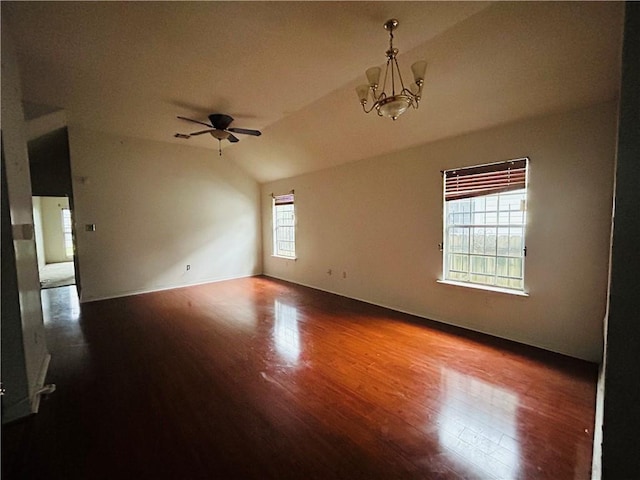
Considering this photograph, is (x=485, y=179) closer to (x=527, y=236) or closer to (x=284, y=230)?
(x=527, y=236)

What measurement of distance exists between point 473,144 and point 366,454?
3.32 meters

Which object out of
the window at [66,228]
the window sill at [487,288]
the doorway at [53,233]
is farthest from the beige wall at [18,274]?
the window at [66,228]

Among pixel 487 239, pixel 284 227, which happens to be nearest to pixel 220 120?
pixel 284 227

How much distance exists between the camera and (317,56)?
259cm

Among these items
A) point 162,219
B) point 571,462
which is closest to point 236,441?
point 571,462

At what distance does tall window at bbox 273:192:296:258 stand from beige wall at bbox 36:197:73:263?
313 inches

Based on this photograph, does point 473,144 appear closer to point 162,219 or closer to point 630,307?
point 630,307

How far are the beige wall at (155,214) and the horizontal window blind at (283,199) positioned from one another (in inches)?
25.3

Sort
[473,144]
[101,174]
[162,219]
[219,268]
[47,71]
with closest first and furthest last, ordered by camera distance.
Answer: [47,71]
[473,144]
[101,174]
[162,219]
[219,268]

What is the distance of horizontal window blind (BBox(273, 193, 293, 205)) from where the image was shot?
6293 mm

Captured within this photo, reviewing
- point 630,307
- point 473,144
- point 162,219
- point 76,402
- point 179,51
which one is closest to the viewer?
point 630,307

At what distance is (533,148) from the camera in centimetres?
288

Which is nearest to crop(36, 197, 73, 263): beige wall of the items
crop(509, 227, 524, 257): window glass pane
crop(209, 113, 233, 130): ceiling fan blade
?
crop(209, 113, 233, 130): ceiling fan blade

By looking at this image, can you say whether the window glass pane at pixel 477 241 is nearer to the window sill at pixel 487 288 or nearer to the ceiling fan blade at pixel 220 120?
the window sill at pixel 487 288
